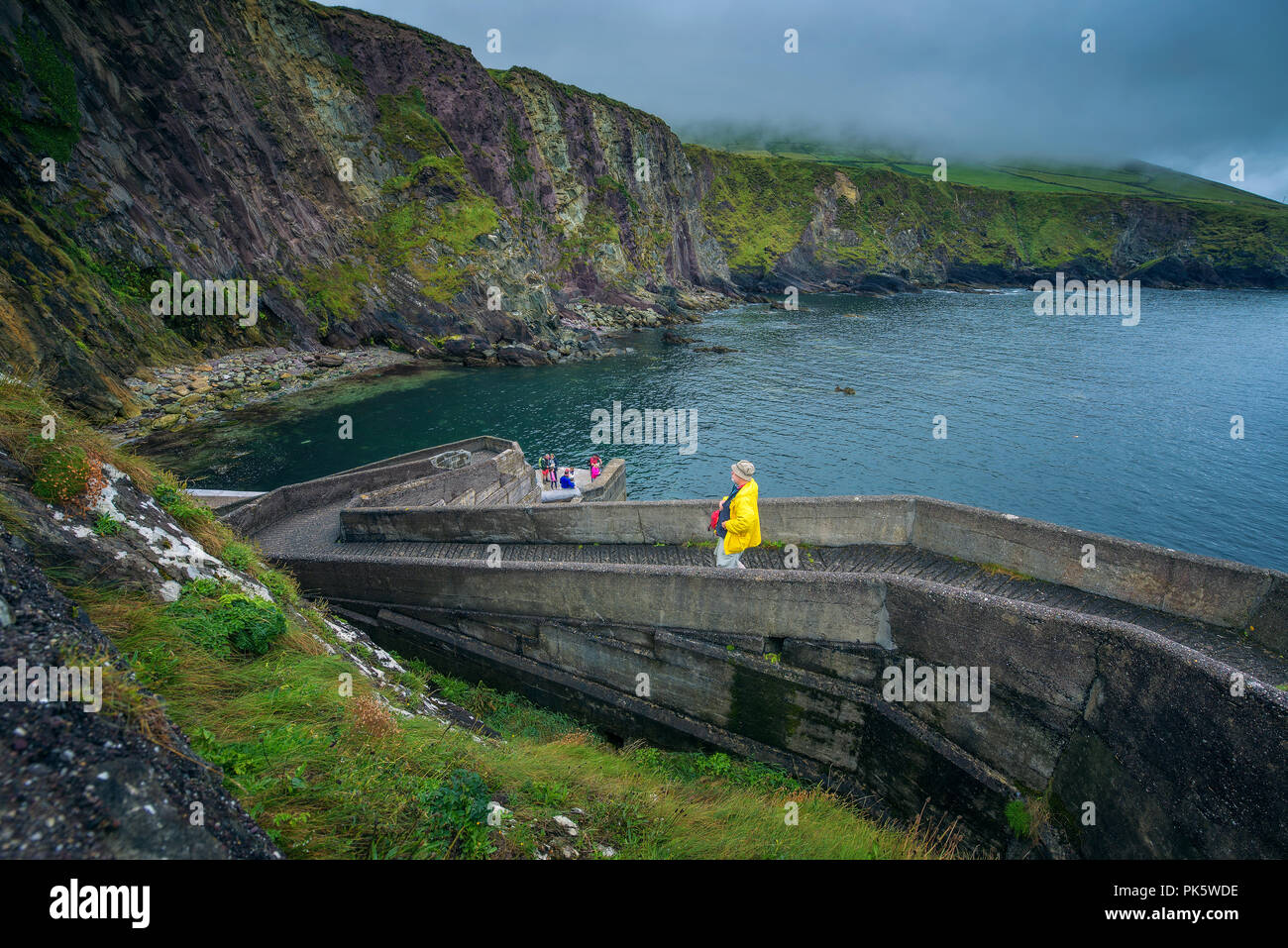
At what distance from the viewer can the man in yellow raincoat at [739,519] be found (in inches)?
345

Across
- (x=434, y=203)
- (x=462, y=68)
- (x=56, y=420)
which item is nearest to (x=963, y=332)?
(x=434, y=203)

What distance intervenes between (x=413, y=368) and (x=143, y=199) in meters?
20.5

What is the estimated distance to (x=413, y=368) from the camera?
47.0 m

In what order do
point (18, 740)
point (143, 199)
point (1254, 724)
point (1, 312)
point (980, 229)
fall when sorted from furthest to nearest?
point (980, 229) < point (143, 199) < point (1, 312) < point (1254, 724) < point (18, 740)

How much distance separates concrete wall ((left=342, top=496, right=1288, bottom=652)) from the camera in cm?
824

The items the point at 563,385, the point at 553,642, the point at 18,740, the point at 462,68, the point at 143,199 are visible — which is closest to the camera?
the point at 18,740

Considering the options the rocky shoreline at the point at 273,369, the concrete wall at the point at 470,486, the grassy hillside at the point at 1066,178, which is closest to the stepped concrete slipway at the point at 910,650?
the concrete wall at the point at 470,486

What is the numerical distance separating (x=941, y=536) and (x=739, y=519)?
4778mm

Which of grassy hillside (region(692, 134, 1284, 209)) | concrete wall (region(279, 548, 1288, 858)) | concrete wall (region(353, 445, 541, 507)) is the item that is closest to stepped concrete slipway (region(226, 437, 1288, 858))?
concrete wall (region(279, 548, 1288, 858))

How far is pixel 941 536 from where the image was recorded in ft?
36.0

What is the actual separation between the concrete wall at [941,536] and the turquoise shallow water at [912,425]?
1393cm

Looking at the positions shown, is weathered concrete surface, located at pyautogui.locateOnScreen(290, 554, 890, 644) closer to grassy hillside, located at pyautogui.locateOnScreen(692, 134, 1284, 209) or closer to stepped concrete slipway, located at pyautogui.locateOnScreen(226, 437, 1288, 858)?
stepped concrete slipway, located at pyautogui.locateOnScreen(226, 437, 1288, 858)

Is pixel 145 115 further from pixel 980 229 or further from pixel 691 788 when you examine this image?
pixel 980 229

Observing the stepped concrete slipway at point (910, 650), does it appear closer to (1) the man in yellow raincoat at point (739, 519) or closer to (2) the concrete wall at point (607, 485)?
(1) the man in yellow raincoat at point (739, 519)
